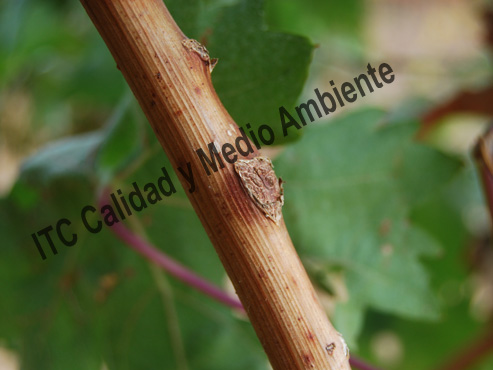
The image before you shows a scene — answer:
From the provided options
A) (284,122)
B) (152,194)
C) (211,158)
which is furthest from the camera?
(152,194)

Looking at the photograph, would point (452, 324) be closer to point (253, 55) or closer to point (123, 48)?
point (253, 55)

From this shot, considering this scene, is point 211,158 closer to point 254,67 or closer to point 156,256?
point 254,67

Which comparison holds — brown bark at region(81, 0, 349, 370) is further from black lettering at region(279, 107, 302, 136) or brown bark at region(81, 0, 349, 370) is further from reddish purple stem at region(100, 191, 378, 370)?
reddish purple stem at region(100, 191, 378, 370)

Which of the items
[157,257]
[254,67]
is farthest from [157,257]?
[254,67]

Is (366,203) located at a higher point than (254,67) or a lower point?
lower

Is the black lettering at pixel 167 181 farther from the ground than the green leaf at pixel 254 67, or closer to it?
closer to it

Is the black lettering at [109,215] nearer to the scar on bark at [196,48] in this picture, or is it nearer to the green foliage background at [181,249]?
the green foliage background at [181,249]

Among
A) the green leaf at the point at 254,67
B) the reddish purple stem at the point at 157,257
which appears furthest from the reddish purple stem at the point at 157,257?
the green leaf at the point at 254,67
